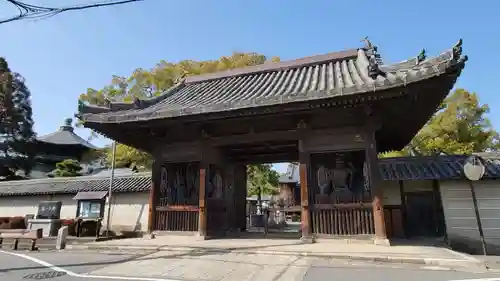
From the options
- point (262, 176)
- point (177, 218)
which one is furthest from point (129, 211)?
point (262, 176)

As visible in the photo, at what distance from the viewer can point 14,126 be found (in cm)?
2780

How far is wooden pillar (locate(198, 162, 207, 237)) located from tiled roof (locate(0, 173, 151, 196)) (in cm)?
508

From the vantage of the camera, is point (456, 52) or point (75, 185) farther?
point (75, 185)

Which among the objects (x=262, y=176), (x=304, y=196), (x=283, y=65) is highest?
(x=283, y=65)

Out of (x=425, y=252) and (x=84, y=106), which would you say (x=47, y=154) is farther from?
(x=425, y=252)

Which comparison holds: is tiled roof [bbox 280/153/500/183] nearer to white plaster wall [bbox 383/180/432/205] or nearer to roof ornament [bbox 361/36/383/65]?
white plaster wall [bbox 383/180/432/205]

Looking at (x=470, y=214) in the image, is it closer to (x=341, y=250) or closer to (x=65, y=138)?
(x=341, y=250)

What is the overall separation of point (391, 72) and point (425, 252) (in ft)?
14.4

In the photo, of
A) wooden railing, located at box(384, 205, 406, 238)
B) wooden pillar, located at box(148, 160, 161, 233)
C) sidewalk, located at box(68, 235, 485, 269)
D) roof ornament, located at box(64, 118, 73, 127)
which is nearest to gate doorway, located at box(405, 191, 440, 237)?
wooden railing, located at box(384, 205, 406, 238)

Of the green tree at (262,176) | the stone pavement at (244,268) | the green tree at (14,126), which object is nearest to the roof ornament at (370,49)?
the stone pavement at (244,268)

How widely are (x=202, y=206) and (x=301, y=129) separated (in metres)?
3.70

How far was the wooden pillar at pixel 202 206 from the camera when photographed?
908 centimetres

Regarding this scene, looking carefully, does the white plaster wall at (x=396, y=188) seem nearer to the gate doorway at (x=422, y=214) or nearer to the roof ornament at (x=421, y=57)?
the gate doorway at (x=422, y=214)

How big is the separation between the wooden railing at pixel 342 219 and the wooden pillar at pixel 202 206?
3.14 m
